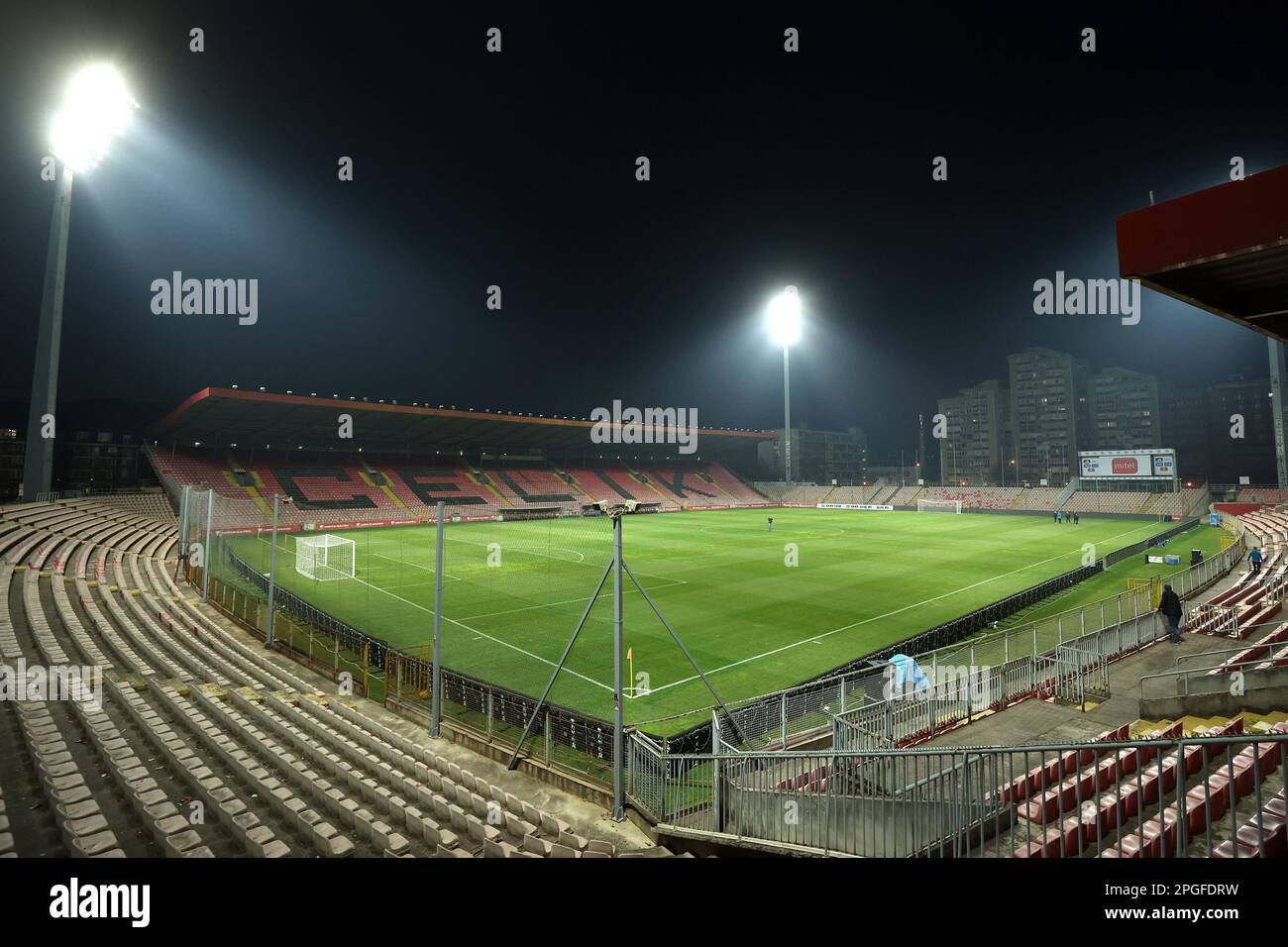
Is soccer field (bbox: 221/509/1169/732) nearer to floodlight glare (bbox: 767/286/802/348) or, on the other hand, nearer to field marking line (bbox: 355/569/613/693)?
field marking line (bbox: 355/569/613/693)

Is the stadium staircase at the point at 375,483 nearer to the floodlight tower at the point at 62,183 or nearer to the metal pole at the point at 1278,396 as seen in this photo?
the floodlight tower at the point at 62,183

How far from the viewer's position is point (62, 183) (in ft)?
94.1

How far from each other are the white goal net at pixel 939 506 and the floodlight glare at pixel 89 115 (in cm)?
7107

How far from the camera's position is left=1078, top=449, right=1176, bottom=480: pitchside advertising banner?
57.5 meters

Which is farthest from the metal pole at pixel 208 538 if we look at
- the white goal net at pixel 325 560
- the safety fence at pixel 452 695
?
the white goal net at pixel 325 560

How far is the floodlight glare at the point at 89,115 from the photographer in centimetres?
2550

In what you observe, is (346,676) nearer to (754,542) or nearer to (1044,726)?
(1044,726)

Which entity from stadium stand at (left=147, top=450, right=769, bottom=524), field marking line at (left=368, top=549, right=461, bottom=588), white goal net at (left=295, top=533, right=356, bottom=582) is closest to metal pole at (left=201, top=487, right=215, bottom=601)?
white goal net at (left=295, top=533, right=356, bottom=582)

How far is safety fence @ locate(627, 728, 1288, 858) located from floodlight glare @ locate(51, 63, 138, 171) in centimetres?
3609

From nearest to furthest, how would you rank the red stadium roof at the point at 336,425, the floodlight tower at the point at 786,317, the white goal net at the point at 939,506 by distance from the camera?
the red stadium roof at the point at 336,425 → the white goal net at the point at 939,506 → the floodlight tower at the point at 786,317

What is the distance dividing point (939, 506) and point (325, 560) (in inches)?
2553

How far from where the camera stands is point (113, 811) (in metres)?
6.01

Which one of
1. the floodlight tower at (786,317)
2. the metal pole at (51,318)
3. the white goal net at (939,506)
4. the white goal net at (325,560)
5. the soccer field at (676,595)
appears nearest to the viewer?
the soccer field at (676,595)

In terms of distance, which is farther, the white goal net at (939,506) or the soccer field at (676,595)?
the white goal net at (939,506)
